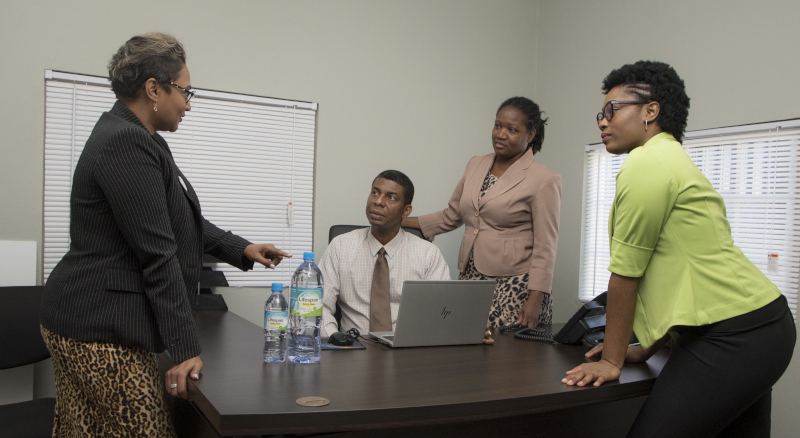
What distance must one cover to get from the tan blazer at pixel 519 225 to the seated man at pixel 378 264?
0.24 metres

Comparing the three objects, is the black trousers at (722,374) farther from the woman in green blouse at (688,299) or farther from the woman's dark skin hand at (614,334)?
the woman's dark skin hand at (614,334)

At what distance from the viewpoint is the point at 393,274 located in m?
2.43

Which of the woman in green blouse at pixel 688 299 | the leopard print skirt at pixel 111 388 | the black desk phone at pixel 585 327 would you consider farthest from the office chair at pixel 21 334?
the woman in green blouse at pixel 688 299

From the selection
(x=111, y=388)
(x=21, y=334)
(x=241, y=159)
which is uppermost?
(x=241, y=159)

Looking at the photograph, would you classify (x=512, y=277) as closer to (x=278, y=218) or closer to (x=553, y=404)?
(x=553, y=404)

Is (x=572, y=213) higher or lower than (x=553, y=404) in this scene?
higher

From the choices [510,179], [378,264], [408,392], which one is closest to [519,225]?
[510,179]

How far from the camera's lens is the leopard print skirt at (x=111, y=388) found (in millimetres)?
1252

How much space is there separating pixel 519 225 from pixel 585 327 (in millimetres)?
795

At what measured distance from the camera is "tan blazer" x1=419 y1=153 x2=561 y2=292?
2.50 meters

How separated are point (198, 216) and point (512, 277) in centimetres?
154

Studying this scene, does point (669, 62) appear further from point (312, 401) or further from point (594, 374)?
point (312, 401)

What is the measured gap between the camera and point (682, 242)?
4.49ft

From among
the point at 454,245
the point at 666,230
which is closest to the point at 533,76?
the point at 454,245
